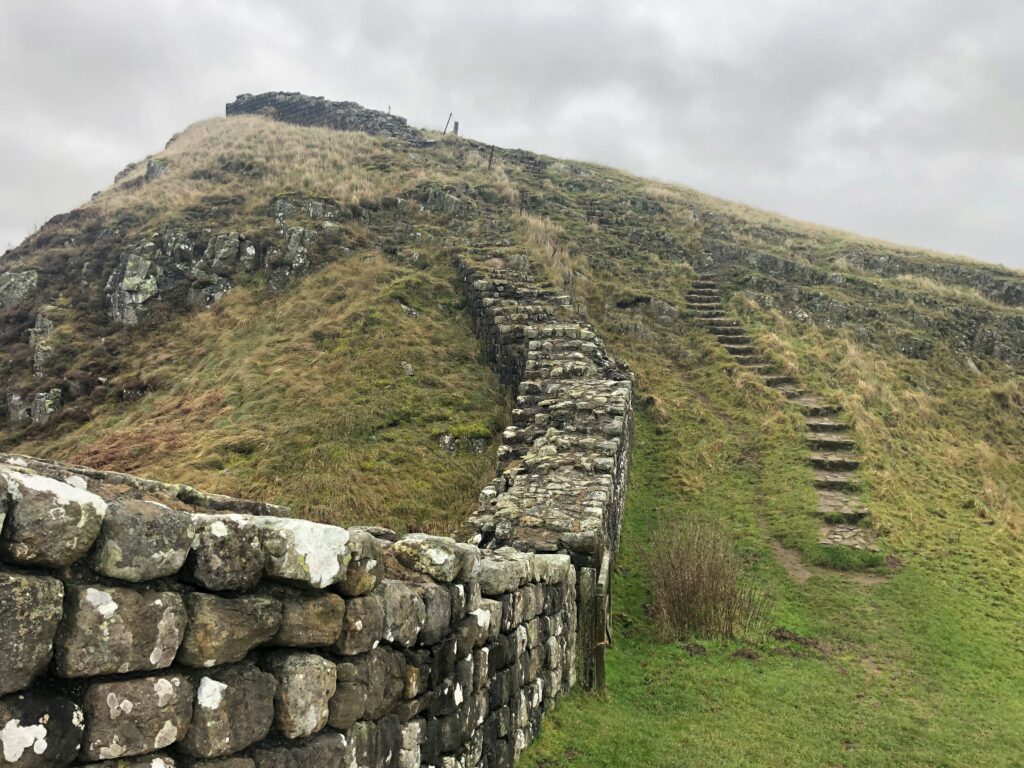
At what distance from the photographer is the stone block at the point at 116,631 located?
3211mm

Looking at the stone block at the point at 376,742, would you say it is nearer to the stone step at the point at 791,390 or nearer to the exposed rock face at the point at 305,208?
the stone step at the point at 791,390

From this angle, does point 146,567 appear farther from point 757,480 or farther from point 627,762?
point 757,480

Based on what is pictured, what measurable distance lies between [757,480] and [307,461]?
1452 centimetres

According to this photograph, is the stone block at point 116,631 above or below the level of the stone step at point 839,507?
above

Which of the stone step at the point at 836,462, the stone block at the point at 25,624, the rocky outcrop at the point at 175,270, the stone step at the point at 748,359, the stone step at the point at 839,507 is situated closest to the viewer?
the stone block at the point at 25,624

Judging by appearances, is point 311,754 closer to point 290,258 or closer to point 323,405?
point 323,405

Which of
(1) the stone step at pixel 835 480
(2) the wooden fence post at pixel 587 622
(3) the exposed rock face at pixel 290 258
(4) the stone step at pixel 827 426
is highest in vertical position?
(3) the exposed rock face at pixel 290 258

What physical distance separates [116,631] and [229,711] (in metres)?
0.96

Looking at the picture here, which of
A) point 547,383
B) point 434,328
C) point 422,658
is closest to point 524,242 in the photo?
point 434,328

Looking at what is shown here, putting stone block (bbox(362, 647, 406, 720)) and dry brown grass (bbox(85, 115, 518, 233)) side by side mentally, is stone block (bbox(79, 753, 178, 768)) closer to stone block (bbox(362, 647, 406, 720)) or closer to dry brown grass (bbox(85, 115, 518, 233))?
stone block (bbox(362, 647, 406, 720))

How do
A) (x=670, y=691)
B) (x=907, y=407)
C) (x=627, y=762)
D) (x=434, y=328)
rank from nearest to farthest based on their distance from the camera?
(x=627, y=762) < (x=670, y=691) < (x=434, y=328) < (x=907, y=407)

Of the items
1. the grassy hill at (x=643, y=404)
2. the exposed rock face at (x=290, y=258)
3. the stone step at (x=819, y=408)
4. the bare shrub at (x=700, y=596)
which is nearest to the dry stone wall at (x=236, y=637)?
the grassy hill at (x=643, y=404)

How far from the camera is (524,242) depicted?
35938 mm

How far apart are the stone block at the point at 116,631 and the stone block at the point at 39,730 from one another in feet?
0.51
